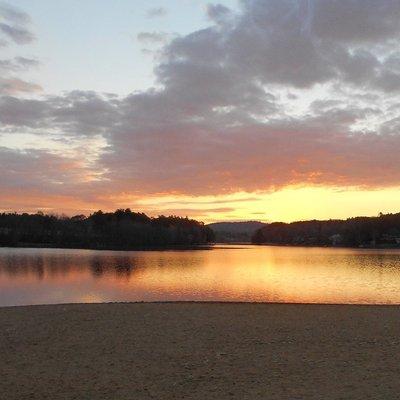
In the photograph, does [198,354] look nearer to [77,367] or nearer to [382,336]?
[77,367]

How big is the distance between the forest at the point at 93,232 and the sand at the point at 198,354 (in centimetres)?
9041

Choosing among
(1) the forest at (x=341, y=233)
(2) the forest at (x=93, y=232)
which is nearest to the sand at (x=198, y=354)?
(2) the forest at (x=93, y=232)

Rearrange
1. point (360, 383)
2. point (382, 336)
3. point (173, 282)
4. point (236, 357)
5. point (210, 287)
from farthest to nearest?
point (173, 282) → point (210, 287) → point (382, 336) → point (236, 357) → point (360, 383)

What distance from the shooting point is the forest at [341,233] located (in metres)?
122

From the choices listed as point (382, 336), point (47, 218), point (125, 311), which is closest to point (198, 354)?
point (382, 336)

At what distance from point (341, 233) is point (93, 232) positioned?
73.4 metres

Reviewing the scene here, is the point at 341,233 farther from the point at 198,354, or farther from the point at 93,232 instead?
the point at 198,354

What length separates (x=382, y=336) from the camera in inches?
392

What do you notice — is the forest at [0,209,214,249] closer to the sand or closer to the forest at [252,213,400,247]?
the forest at [252,213,400,247]

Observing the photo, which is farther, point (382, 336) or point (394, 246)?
point (394, 246)

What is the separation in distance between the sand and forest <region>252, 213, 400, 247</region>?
11178 centimetres

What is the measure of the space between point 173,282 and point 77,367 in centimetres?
1774

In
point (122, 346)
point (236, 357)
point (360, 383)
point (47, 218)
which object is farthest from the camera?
point (47, 218)

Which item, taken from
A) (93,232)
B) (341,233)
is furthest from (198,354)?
(341,233)
